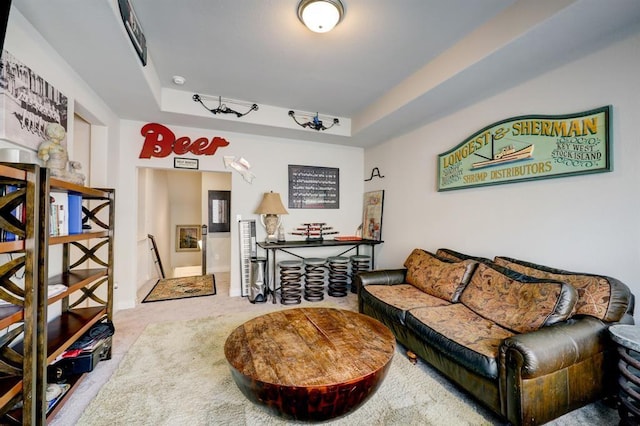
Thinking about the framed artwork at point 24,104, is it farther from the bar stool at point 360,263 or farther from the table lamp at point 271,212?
the bar stool at point 360,263

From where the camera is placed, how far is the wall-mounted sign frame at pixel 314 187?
14.1 ft

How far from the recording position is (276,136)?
4113 mm

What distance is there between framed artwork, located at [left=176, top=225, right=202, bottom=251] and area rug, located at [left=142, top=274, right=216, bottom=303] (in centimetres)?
231

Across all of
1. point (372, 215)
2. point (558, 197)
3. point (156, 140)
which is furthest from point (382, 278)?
point (156, 140)

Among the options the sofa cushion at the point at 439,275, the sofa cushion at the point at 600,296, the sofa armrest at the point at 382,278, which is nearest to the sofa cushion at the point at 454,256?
the sofa cushion at the point at 439,275

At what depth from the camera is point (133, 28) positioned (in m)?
1.90

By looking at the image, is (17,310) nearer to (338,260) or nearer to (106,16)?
(106,16)

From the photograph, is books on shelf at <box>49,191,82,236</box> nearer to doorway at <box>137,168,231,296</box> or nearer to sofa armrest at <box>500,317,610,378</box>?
doorway at <box>137,168,231,296</box>

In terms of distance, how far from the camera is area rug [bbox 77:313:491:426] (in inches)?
62.0

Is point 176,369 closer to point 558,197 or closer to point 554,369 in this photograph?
point 554,369

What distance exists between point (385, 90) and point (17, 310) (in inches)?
138

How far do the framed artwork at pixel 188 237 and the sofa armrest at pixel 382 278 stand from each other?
5.40 meters

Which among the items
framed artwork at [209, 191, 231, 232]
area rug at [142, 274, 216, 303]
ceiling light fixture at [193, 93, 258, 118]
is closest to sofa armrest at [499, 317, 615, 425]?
ceiling light fixture at [193, 93, 258, 118]

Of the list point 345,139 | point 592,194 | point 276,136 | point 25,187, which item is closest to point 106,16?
Answer: point 25,187
